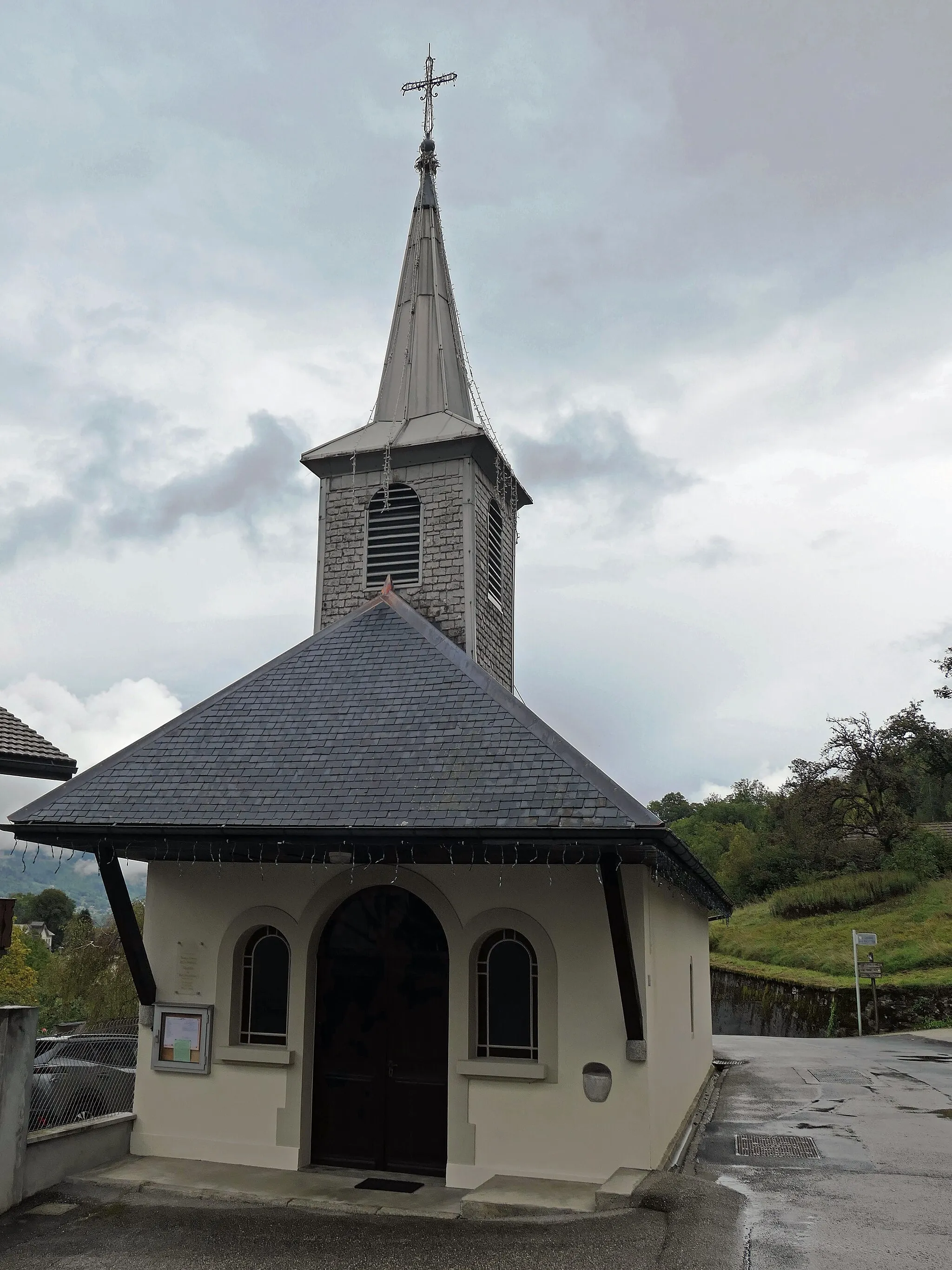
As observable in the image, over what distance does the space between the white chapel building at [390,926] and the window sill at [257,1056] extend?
27 mm

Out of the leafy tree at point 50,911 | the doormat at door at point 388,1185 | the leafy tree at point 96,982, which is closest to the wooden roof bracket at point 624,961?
the doormat at door at point 388,1185

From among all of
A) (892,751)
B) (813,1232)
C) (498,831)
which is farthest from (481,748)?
(892,751)

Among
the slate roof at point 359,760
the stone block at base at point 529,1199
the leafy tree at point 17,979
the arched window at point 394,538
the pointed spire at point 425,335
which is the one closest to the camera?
the stone block at base at point 529,1199

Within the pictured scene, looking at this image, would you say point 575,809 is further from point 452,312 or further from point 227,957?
point 452,312

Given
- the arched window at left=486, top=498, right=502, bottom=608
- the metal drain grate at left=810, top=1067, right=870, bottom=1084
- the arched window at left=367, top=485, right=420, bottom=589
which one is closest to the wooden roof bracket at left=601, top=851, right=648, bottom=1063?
the arched window at left=367, top=485, right=420, bottom=589

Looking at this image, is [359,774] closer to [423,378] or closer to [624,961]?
[624,961]

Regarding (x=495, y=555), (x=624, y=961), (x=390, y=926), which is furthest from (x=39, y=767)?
(x=495, y=555)

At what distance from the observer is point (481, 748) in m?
9.40

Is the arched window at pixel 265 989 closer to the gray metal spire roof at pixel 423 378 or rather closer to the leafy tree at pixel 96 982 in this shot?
the gray metal spire roof at pixel 423 378

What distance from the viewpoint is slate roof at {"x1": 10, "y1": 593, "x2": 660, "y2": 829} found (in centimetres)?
853

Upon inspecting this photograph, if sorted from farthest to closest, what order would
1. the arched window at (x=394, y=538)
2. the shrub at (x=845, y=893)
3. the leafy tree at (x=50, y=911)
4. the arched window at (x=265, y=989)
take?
the leafy tree at (x=50, y=911)
the shrub at (x=845, y=893)
the arched window at (x=394, y=538)
the arched window at (x=265, y=989)

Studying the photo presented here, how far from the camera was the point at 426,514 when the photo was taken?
1480cm

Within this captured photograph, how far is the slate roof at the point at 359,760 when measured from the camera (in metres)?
8.53

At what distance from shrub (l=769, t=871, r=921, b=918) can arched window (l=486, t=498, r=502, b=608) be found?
32.0m
